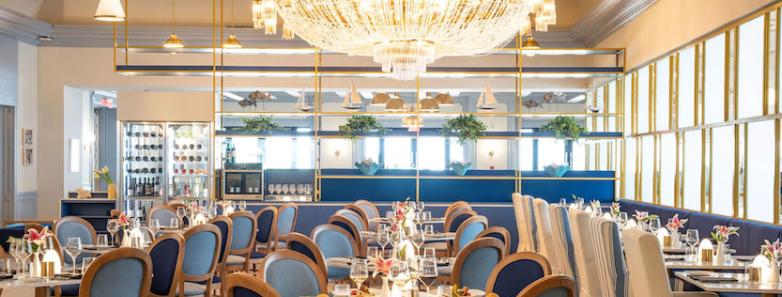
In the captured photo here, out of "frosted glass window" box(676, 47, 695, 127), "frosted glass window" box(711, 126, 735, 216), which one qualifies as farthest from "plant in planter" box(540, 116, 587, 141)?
"frosted glass window" box(711, 126, 735, 216)

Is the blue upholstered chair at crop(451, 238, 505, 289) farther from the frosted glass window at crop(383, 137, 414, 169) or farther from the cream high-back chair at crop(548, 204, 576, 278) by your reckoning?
the frosted glass window at crop(383, 137, 414, 169)

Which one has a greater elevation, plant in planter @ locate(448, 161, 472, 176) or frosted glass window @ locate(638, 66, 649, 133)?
frosted glass window @ locate(638, 66, 649, 133)

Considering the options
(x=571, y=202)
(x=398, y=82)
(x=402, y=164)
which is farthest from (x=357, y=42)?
(x=402, y=164)

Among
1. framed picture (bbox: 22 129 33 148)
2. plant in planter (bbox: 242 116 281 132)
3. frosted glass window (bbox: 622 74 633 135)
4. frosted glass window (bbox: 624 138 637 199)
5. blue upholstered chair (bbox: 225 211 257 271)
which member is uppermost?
frosted glass window (bbox: 622 74 633 135)

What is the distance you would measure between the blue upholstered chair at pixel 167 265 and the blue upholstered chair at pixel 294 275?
1794mm

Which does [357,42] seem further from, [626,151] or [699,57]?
[626,151]

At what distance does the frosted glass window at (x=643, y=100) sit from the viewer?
1194 centimetres

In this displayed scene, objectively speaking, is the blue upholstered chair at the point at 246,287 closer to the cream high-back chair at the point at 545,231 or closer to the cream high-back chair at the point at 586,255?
the cream high-back chair at the point at 586,255

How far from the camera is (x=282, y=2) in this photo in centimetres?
638

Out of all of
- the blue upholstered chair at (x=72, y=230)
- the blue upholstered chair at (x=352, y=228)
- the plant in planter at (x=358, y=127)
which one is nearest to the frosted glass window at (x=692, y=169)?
the blue upholstered chair at (x=352, y=228)

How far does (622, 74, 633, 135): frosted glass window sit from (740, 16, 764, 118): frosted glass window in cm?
392

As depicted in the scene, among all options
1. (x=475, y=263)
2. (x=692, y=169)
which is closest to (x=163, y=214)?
(x=475, y=263)

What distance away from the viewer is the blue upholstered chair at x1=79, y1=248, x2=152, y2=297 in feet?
17.3

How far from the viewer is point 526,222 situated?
33.9 feet
